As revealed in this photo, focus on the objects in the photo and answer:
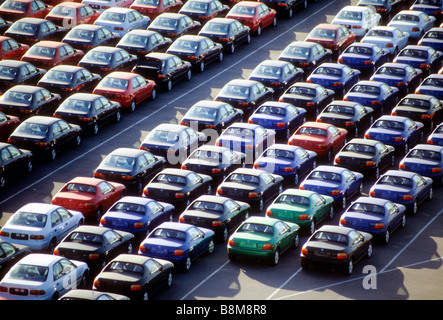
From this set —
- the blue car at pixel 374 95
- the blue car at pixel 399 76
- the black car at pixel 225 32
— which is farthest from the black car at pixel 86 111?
the blue car at pixel 399 76

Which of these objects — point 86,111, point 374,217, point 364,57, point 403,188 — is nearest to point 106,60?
point 86,111

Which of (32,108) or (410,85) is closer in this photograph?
(32,108)

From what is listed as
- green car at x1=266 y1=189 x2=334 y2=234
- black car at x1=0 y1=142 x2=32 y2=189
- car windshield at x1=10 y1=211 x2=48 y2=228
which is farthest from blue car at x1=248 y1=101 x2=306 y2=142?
car windshield at x1=10 y1=211 x2=48 y2=228

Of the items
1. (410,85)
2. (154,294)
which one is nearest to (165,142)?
(154,294)

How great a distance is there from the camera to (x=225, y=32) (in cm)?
5159

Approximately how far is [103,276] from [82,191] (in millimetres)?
6407

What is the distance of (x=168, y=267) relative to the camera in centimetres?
3061

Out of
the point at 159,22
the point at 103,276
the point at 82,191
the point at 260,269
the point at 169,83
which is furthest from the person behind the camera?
the point at 159,22

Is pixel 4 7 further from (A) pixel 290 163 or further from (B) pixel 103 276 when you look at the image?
(B) pixel 103 276

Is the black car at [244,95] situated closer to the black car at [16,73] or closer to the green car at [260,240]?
the black car at [16,73]

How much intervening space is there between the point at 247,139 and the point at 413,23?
1789cm

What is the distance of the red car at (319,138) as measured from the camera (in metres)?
40.2

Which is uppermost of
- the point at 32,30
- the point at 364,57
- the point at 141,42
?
the point at 32,30

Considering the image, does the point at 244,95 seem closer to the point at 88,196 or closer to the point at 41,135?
the point at 41,135
